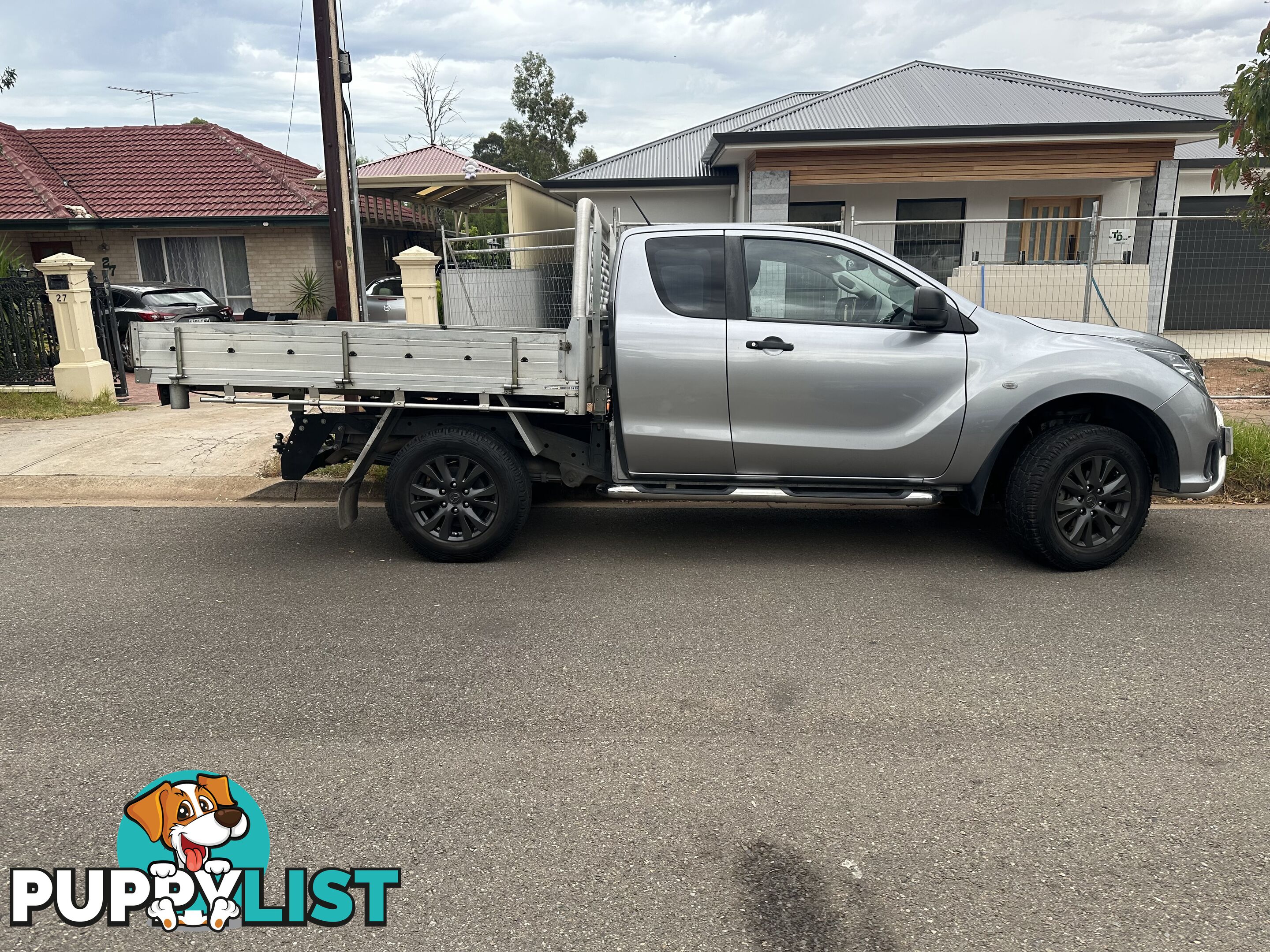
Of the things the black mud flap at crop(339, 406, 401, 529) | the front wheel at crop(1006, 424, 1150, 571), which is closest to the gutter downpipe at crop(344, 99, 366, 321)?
the black mud flap at crop(339, 406, 401, 529)

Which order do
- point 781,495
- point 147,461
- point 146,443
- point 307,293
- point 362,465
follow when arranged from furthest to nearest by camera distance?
point 307,293 → point 146,443 → point 147,461 → point 362,465 → point 781,495

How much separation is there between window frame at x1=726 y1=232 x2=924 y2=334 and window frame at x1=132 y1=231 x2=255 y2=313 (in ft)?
58.9

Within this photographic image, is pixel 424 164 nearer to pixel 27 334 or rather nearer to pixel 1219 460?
pixel 27 334

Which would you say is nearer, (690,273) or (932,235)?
(690,273)

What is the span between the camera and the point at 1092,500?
19.2ft

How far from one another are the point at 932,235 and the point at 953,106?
2.20m

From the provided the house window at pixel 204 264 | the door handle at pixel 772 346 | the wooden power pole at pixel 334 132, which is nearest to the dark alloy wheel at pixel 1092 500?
the door handle at pixel 772 346

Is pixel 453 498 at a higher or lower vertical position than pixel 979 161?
lower

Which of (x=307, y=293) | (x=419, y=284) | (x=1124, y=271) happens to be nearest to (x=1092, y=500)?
(x=419, y=284)

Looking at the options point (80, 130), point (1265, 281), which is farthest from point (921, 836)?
point (80, 130)

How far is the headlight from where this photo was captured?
588cm

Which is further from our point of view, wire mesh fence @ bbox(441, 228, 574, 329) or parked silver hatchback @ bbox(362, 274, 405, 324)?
parked silver hatchback @ bbox(362, 274, 405, 324)

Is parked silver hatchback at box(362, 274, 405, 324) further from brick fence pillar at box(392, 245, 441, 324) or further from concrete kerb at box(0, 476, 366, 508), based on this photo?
concrete kerb at box(0, 476, 366, 508)

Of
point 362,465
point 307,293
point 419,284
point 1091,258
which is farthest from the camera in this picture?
point 307,293
